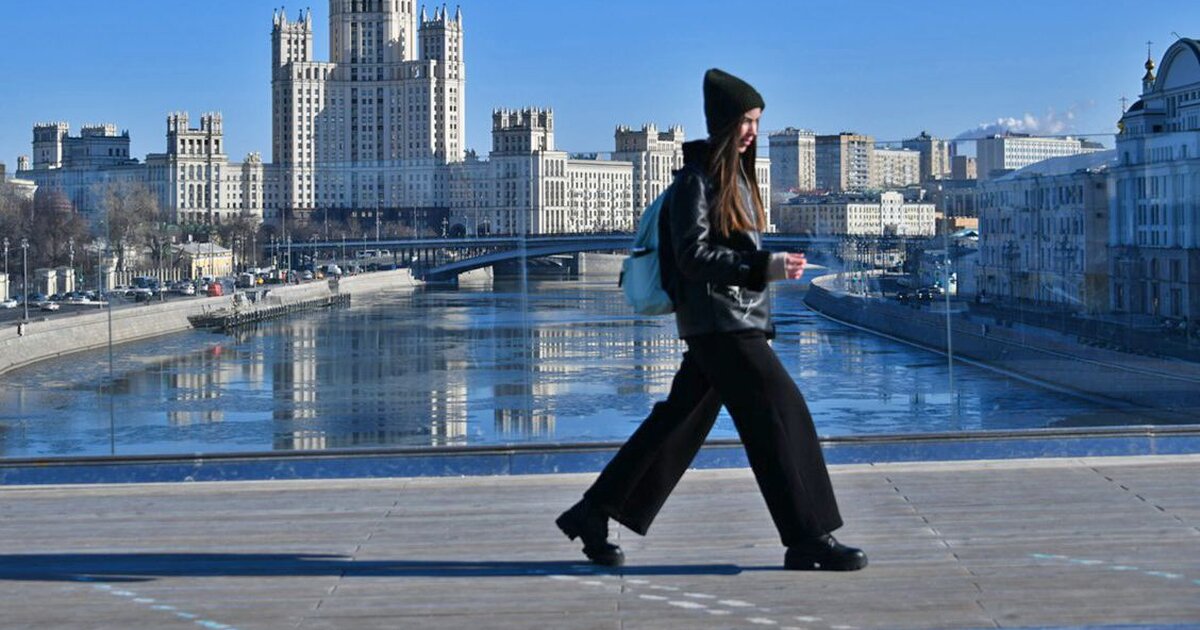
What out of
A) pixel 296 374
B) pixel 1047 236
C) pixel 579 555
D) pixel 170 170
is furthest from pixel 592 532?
pixel 170 170

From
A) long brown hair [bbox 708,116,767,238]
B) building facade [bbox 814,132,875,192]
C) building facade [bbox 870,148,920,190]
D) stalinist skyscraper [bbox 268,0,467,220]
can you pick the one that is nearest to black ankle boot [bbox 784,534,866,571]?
long brown hair [bbox 708,116,767,238]

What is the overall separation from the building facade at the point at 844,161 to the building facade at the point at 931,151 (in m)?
0.29

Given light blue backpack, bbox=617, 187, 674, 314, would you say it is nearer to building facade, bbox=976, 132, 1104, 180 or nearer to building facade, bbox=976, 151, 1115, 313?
building facade, bbox=976, 132, 1104, 180

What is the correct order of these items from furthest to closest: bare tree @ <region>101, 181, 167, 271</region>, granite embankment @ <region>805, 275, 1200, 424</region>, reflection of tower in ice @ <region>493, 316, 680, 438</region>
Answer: bare tree @ <region>101, 181, 167, 271</region>, granite embankment @ <region>805, 275, 1200, 424</region>, reflection of tower in ice @ <region>493, 316, 680, 438</region>

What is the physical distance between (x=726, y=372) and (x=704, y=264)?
0.21 metres

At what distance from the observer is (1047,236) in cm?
784

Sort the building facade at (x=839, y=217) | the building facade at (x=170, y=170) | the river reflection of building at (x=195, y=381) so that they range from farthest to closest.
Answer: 1. the building facade at (x=170, y=170)
2. the building facade at (x=839, y=217)
3. the river reflection of building at (x=195, y=381)

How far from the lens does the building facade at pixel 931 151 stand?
6246mm

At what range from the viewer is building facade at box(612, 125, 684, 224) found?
28.1 ft

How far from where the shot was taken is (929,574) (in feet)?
10.4

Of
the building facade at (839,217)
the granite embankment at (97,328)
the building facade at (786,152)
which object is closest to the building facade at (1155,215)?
the building facade at (786,152)

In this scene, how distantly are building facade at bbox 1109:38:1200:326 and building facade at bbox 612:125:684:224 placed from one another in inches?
77.0

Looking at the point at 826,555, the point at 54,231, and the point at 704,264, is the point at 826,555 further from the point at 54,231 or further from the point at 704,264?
the point at 54,231

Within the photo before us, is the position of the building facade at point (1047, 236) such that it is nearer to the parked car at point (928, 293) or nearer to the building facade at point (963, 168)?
the building facade at point (963, 168)
